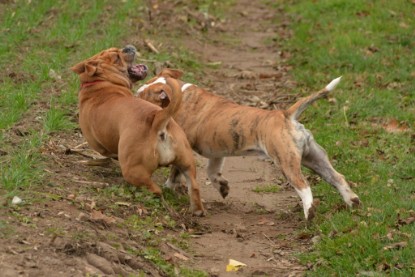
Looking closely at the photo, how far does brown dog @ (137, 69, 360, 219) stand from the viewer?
27.2ft

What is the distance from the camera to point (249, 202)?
9.36 meters

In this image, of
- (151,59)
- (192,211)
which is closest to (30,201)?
(192,211)

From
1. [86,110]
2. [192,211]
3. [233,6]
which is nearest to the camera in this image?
[192,211]

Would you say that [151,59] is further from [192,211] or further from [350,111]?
[192,211]

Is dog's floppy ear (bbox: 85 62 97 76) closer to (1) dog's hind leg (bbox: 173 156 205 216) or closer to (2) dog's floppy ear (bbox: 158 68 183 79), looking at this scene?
(2) dog's floppy ear (bbox: 158 68 183 79)

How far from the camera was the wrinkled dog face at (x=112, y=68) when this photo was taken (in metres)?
9.44

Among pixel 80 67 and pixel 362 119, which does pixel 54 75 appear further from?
pixel 362 119

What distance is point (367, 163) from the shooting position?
9.84 meters

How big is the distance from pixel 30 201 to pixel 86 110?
2060 millimetres

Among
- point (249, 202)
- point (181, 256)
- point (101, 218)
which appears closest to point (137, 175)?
point (101, 218)

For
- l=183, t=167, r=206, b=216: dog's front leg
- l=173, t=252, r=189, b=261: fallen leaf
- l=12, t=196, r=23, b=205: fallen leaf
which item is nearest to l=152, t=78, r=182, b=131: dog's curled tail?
l=183, t=167, r=206, b=216: dog's front leg

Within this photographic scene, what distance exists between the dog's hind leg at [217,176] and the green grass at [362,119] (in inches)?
36.6

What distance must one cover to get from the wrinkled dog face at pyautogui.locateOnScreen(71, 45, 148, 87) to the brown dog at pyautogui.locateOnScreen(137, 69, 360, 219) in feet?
1.04

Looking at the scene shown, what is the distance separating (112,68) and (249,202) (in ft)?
6.58
